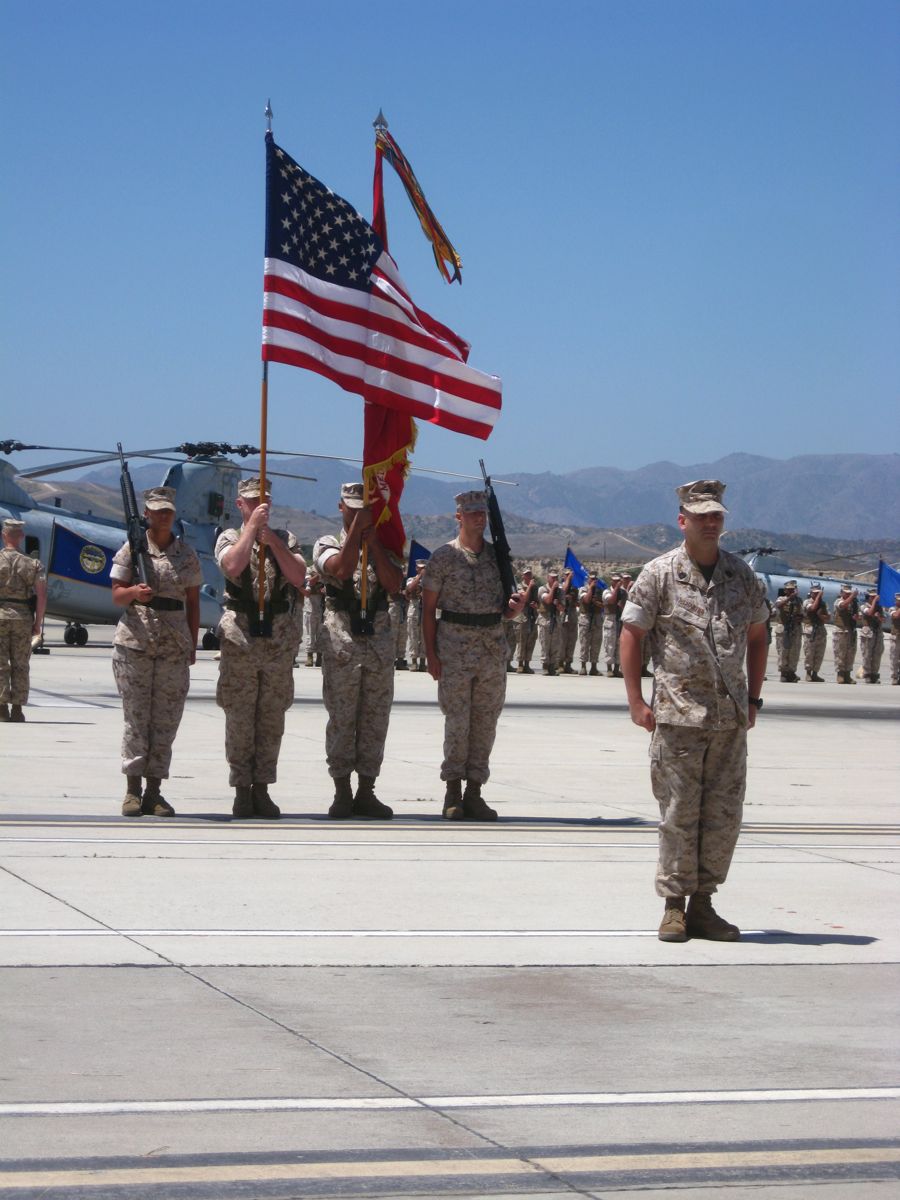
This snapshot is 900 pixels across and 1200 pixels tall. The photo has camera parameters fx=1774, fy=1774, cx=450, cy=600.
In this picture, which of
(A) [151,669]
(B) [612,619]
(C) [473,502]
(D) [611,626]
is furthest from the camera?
(D) [611,626]

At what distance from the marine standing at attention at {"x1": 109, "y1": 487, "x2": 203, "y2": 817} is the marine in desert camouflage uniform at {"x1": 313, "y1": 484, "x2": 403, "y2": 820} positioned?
2.82 ft

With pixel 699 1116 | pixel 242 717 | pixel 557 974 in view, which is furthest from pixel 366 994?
pixel 242 717

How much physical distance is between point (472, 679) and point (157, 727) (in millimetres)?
1990

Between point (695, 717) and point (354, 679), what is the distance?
368cm

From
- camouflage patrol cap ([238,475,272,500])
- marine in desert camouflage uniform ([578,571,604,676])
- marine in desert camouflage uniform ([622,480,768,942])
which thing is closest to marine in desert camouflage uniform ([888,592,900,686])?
marine in desert camouflage uniform ([578,571,604,676])

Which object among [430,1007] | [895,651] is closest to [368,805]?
[430,1007]

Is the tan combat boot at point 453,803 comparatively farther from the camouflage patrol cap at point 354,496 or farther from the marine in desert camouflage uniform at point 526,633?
the marine in desert camouflage uniform at point 526,633

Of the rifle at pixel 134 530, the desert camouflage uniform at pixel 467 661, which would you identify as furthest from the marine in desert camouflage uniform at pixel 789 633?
the rifle at pixel 134 530

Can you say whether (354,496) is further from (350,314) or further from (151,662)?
(151,662)

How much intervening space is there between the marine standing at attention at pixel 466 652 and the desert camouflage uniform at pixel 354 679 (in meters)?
0.34

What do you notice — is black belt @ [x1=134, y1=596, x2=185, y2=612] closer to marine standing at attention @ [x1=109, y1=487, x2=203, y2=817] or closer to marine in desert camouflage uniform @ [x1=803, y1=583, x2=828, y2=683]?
marine standing at attention @ [x1=109, y1=487, x2=203, y2=817]

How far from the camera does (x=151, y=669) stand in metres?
10.5

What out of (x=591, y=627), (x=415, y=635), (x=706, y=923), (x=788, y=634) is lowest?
(x=706, y=923)

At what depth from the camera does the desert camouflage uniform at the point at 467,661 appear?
36.5ft
